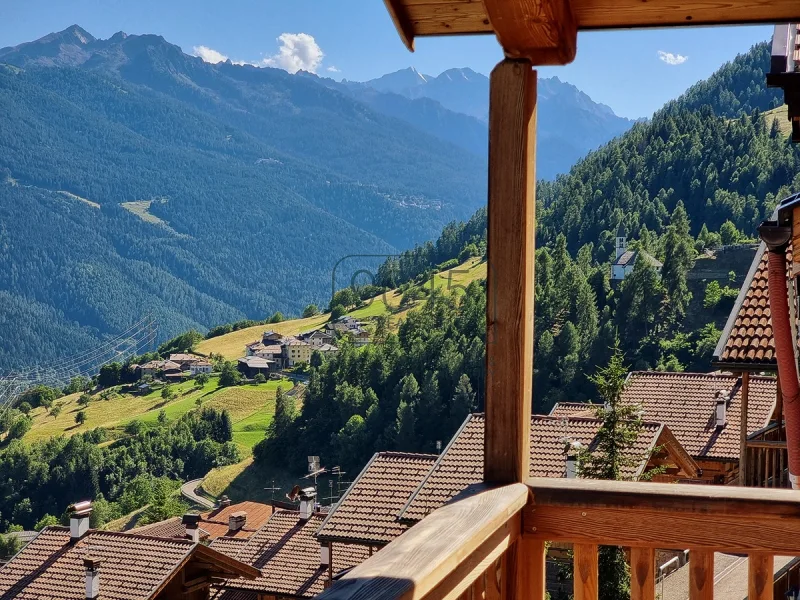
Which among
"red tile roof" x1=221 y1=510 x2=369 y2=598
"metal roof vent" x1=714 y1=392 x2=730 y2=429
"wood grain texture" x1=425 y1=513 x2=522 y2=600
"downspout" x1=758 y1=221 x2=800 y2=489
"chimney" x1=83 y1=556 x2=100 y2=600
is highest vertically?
"downspout" x1=758 y1=221 x2=800 y2=489

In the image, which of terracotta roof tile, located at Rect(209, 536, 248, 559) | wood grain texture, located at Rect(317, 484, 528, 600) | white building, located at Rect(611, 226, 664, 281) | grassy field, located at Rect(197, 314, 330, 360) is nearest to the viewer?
wood grain texture, located at Rect(317, 484, 528, 600)

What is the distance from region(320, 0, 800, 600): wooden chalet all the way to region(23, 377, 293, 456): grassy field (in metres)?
76.3

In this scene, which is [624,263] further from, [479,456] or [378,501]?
[479,456]

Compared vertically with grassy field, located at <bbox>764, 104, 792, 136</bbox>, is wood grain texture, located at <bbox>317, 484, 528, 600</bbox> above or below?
below

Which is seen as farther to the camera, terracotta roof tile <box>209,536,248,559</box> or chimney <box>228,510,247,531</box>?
chimney <box>228,510,247,531</box>

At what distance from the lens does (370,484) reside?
42.5 ft

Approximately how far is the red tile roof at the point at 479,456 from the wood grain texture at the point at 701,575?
29.6 feet

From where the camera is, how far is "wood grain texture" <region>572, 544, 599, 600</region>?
1909 mm

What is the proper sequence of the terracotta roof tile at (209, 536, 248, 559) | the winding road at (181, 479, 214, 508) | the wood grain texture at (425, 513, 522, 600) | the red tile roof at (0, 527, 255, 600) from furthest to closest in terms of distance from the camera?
1. the winding road at (181, 479, 214, 508)
2. the terracotta roof tile at (209, 536, 248, 559)
3. the red tile roof at (0, 527, 255, 600)
4. the wood grain texture at (425, 513, 522, 600)

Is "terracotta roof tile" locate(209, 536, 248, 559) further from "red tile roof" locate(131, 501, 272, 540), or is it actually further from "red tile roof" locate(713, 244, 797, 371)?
"red tile roof" locate(713, 244, 797, 371)

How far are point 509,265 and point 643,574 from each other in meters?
0.62

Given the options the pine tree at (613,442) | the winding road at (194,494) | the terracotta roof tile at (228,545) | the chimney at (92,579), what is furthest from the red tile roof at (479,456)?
the winding road at (194,494)

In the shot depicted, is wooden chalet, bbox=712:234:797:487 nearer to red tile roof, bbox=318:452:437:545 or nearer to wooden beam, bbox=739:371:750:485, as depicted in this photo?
wooden beam, bbox=739:371:750:485

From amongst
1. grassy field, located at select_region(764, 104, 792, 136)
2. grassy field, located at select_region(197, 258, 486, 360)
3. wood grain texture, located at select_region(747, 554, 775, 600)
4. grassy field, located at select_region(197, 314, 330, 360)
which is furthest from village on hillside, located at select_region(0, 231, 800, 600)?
grassy field, located at select_region(197, 314, 330, 360)
